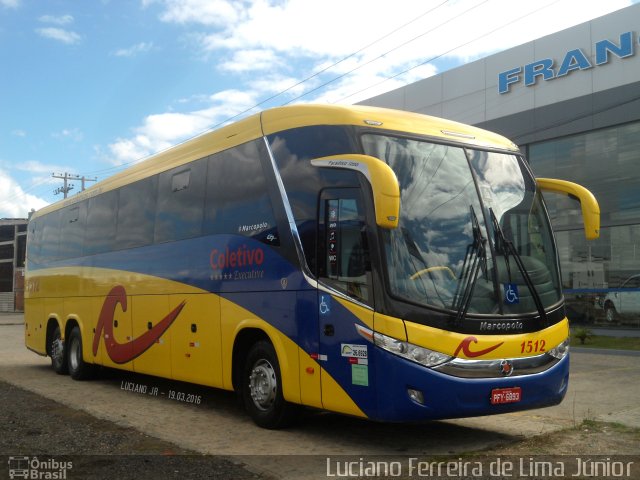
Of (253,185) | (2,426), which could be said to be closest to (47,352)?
(2,426)

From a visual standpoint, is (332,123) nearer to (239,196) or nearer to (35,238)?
(239,196)

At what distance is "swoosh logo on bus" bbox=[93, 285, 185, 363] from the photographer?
34.9 feet

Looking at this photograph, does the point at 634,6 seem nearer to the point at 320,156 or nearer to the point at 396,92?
the point at 396,92

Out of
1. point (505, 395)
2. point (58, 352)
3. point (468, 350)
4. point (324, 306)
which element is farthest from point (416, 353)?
point (58, 352)

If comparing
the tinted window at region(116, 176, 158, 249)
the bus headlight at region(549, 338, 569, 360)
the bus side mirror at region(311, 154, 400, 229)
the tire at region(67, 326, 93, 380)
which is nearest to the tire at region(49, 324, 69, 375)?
the tire at region(67, 326, 93, 380)

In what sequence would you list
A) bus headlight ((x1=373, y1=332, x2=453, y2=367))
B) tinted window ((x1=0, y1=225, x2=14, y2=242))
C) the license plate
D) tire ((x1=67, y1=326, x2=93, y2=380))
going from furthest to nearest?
tinted window ((x1=0, y1=225, x2=14, y2=242)), tire ((x1=67, y1=326, x2=93, y2=380)), the license plate, bus headlight ((x1=373, y1=332, x2=453, y2=367))

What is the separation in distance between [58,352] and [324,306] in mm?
9694

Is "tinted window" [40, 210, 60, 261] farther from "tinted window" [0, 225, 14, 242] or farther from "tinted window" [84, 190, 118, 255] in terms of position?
"tinted window" [0, 225, 14, 242]

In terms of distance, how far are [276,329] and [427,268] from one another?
81.0 inches

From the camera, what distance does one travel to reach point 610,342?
61.8 feet

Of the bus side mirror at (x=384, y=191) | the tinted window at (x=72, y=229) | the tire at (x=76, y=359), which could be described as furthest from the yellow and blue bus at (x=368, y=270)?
the tinted window at (x=72, y=229)

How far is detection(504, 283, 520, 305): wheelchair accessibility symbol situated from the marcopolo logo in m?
17.4

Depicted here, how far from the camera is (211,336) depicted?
9188mm

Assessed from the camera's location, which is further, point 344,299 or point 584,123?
point 584,123
